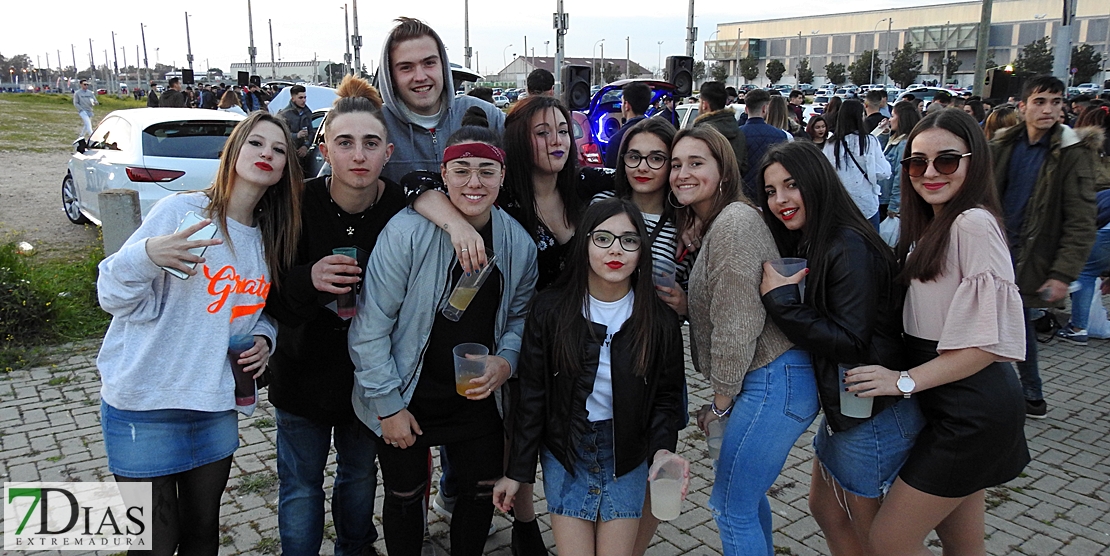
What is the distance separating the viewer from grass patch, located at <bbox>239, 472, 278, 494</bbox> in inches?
151

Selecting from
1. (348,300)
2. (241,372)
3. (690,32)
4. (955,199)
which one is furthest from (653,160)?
(690,32)

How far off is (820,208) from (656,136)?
77cm

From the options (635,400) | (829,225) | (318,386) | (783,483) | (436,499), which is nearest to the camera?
(829,225)

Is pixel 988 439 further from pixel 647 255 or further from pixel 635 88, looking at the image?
pixel 635 88

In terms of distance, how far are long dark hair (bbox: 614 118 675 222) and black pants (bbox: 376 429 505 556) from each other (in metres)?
1.12

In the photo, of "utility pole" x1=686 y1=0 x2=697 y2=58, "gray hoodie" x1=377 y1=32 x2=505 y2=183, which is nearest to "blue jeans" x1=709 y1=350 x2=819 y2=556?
"gray hoodie" x1=377 y1=32 x2=505 y2=183

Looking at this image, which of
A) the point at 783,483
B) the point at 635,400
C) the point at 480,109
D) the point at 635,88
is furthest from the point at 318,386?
the point at 635,88

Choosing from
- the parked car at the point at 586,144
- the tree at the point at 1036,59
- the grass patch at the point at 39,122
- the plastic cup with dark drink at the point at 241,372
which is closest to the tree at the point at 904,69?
the tree at the point at 1036,59

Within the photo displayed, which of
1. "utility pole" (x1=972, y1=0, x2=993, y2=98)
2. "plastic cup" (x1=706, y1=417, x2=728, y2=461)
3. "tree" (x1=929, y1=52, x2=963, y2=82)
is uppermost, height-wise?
"tree" (x1=929, y1=52, x2=963, y2=82)

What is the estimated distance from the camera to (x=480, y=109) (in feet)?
11.1

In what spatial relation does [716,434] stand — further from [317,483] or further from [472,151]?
[317,483]

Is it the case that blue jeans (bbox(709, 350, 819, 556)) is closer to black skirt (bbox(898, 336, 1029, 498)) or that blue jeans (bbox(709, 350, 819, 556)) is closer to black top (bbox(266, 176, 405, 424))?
black skirt (bbox(898, 336, 1029, 498))

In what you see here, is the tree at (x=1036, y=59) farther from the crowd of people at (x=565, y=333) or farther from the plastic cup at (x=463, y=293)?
the plastic cup at (x=463, y=293)

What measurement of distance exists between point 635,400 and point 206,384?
1.43 m
